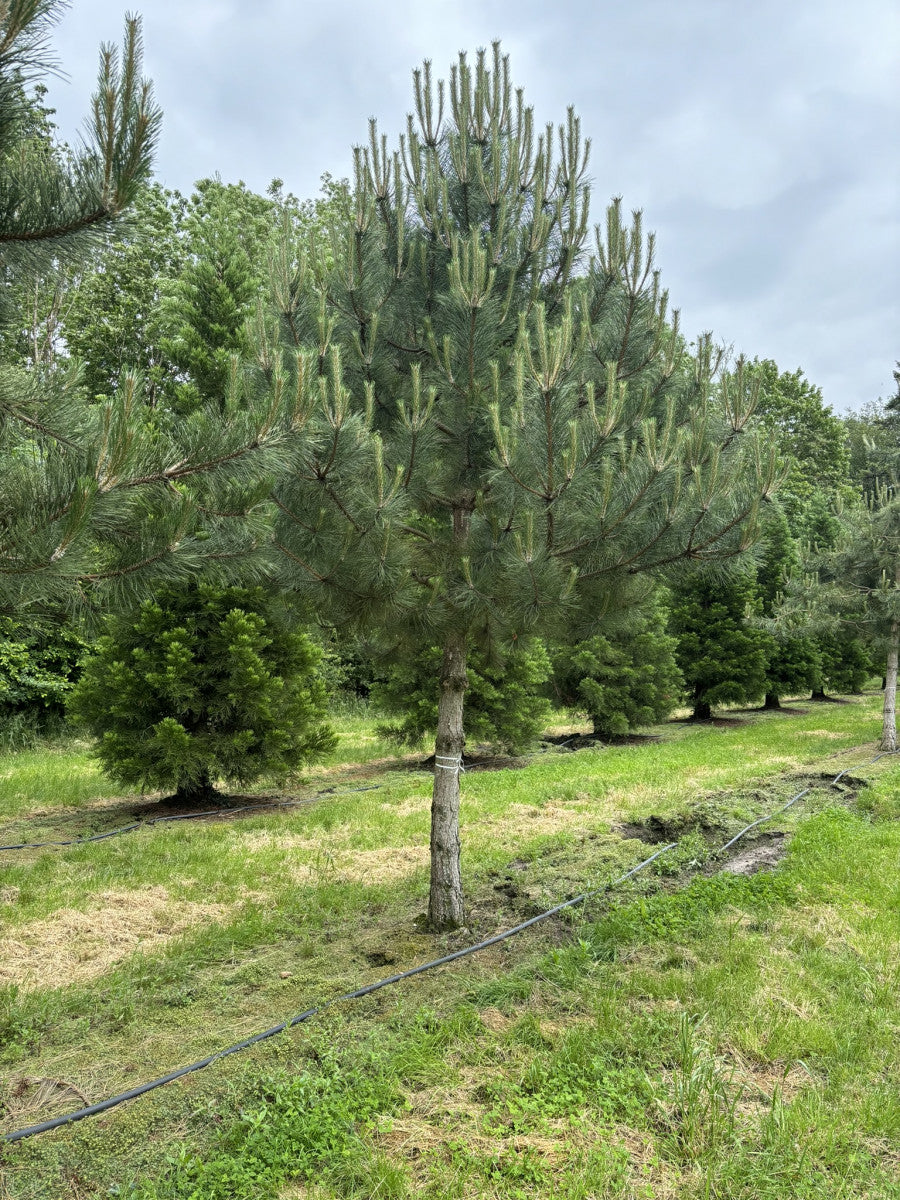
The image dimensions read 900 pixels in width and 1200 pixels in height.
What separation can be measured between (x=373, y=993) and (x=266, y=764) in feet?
16.4

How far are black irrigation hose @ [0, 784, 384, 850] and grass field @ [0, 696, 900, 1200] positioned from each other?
0.28 meters

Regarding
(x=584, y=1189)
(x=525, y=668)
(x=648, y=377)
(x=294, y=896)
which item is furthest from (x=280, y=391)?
(x=525, y=668)

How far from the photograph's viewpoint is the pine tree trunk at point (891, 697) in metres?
12.1

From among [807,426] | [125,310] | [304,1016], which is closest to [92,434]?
[304,1016]

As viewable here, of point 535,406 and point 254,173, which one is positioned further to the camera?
point 254,173

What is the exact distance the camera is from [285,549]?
382cm

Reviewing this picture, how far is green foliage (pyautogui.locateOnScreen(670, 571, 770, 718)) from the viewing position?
17297 millimetres

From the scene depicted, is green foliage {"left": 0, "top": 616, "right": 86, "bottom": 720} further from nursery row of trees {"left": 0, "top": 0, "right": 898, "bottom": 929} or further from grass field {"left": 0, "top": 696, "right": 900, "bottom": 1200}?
nursery row of trees {"left": 0, "top": 0, "right": 898, "bottom": 929}

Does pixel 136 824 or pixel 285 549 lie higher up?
pixel 285 549

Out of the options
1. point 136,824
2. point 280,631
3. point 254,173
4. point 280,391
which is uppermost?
point 254,173

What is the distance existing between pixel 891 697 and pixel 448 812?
34.7 ft

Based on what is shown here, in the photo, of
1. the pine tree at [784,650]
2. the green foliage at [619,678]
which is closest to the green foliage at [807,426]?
the pine tree at [784,650]

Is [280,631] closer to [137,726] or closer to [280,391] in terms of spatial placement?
[137,726]

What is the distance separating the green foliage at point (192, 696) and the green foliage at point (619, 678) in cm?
689
